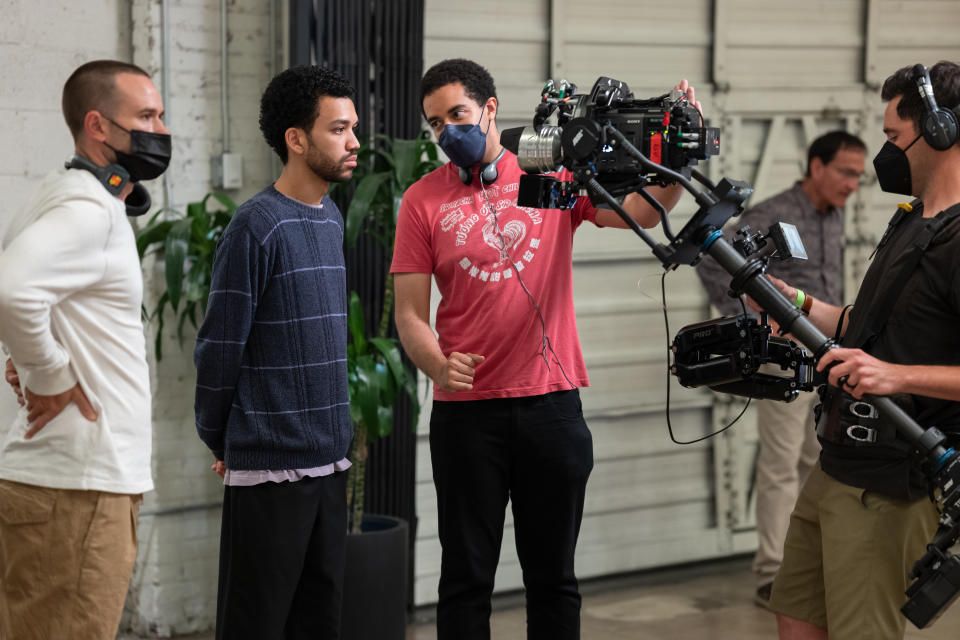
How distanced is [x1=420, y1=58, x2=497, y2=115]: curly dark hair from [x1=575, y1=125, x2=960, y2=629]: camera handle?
82 cm

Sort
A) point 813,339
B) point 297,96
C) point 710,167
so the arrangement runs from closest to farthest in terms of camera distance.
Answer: point 813,339, point 297,96, point 710,167

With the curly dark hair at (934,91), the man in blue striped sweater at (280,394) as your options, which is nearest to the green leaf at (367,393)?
the man in blue striped sweater at (280,394)

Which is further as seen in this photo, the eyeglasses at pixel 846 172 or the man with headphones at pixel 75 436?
the eyeglasses at pixel 846 172

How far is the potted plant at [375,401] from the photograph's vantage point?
357cm

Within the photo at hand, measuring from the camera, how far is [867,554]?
2.36 m

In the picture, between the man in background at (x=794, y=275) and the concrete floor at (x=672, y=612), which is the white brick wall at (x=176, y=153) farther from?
the man in background at (x=794, y=275)

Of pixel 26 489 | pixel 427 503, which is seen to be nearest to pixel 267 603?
pixel 26 489

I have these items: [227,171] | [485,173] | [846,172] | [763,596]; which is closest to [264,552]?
[485,173]

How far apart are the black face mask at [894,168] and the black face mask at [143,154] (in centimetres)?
149

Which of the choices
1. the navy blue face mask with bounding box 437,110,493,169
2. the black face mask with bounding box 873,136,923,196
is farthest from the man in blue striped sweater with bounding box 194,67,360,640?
the black face mask with bounding box 873,136,923,196

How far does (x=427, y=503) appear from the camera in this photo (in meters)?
4.27

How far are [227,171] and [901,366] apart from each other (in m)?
2.49

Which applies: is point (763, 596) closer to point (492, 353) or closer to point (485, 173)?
point (492, 353)

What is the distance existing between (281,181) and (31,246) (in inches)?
27.8
